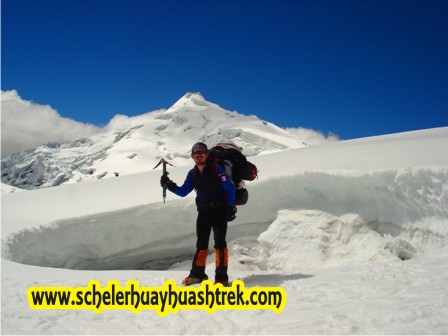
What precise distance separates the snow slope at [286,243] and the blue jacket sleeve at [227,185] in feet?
3.81

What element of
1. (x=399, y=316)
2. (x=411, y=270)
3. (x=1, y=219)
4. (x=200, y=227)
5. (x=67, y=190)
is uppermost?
(x=67, y=190)

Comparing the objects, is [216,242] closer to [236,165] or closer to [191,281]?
[191,281]

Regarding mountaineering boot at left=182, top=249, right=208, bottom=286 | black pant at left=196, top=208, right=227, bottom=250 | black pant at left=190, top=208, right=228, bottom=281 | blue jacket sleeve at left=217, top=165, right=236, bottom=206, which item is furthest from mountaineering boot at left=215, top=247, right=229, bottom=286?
blue jacket sleeve at left=217, top=165, right=236, bottom=206

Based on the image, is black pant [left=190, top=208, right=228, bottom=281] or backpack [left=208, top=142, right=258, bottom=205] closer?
black pant [left=190, top=208, right=228, bottom=281]

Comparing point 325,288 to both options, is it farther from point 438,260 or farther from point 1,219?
point 1,219

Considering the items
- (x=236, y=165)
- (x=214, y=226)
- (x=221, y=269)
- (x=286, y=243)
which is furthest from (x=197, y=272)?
(x=286, y=243)

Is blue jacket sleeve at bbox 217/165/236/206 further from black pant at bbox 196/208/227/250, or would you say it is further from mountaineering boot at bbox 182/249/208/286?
mountaineering boot at bbox 182/249/208/286

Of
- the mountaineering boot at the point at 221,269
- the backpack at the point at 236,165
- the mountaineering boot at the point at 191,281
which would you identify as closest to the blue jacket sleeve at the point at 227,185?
the backpack at the point at 236,165

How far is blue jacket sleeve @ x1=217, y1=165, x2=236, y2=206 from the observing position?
5305 millimetres

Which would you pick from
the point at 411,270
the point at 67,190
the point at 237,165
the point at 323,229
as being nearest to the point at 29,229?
the point at 67,190

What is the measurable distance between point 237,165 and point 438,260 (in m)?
3.24

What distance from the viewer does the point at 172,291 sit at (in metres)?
4.80

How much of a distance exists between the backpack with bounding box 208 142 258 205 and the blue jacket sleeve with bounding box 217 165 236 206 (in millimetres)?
196

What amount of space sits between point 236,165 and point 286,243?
4.17 m
